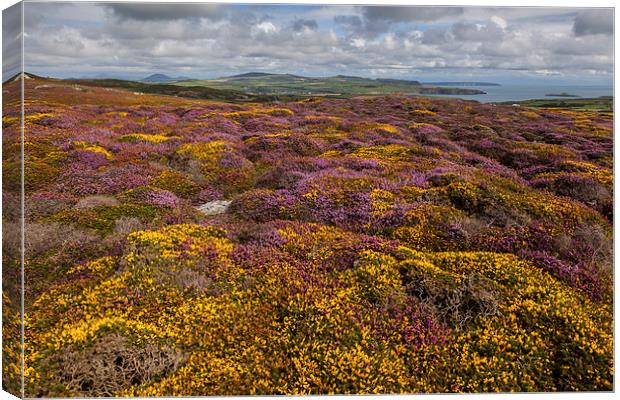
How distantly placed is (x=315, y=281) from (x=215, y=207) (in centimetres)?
552

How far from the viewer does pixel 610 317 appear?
27.1 ft

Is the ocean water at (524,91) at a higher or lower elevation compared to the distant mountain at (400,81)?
lower

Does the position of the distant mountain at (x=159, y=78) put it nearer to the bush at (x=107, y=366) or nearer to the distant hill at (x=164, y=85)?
the distant hill at (x=164, y=85)

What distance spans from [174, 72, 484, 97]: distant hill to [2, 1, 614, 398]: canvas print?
81mm

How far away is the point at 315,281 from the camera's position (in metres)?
8.26

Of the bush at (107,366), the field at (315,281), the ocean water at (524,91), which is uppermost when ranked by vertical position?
the ocean water at (524,91)

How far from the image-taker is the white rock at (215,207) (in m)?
12.1

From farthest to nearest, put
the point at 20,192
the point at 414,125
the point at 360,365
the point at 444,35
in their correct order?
the point at 414,125 < the point at 444,35 < the point at 20,192 < the point at 360,365

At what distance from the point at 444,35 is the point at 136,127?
1987 cm

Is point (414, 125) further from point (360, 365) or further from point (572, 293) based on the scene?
point (360, 365)

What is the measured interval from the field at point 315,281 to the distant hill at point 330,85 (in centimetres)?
275

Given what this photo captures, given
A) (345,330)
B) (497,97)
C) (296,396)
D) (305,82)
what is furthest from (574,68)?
(296,396)

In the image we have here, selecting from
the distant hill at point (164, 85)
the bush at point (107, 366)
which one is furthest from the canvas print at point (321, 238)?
the distant hill at point (164, 85)

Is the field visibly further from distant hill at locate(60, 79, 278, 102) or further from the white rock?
distant hill at locate(60, 79, 278, 102)
